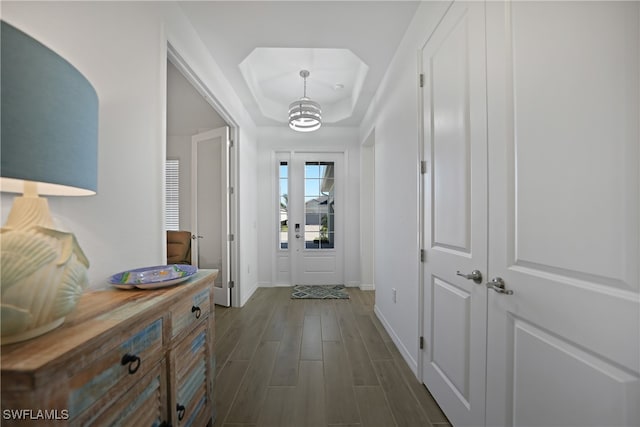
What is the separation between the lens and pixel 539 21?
2.96 feet

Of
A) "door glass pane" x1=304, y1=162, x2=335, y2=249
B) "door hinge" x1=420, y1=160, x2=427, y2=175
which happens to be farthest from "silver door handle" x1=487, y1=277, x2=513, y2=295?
"door glass pane" x1=304, y1=162, x2=335, y2=249

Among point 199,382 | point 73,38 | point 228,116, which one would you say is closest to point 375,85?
point 228,116

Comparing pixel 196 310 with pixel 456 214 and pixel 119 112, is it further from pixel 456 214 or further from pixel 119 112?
pixel 456 214

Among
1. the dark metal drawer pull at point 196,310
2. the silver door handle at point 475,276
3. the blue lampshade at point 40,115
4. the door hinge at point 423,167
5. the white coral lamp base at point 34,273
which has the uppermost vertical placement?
the door hinge at point 423,167

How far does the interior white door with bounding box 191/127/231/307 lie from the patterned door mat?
1052 millimetres

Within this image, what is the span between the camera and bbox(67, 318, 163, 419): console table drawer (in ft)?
2.06

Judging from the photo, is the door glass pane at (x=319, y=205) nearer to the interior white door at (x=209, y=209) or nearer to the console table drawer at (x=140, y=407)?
the interior white door at (x=209, y=209)

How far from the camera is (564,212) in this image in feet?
2.69

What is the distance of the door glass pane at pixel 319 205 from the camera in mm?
4434

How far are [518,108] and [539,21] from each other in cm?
29

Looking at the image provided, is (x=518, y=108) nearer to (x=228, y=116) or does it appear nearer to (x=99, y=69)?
(x=99, y=69)

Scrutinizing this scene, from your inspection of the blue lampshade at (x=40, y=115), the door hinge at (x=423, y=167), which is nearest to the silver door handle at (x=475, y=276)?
the door hinge at (x=423, y=167)

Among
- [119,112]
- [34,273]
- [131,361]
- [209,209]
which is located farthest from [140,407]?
[209,209]

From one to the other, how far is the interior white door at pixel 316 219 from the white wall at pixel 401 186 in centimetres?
141
